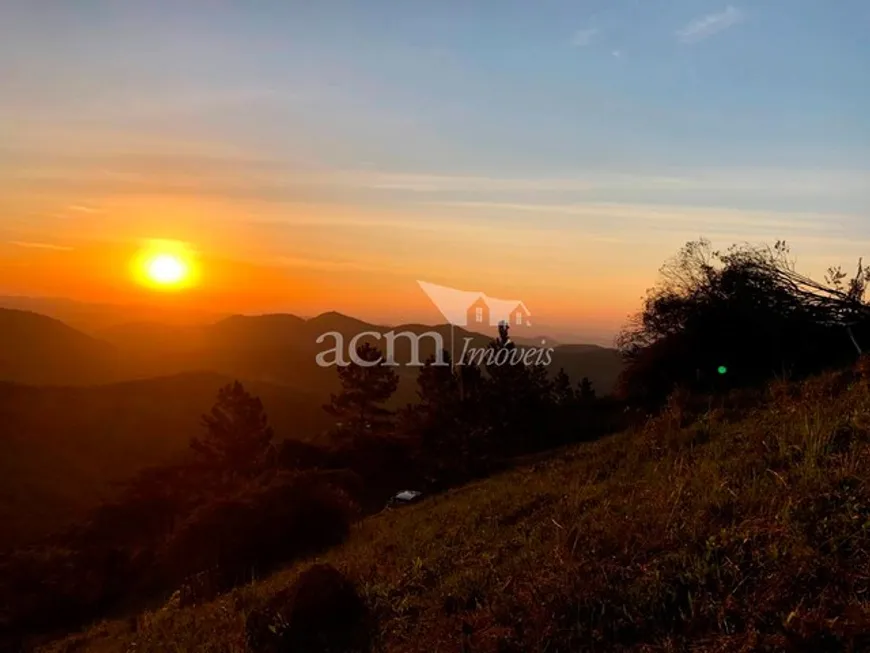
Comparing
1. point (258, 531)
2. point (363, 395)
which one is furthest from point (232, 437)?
point (258, 531)

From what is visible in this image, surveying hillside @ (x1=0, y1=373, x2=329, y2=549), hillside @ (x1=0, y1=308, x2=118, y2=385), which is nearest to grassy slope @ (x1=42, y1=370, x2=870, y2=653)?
hillside @ (x1=0, y1=373, x2=329, y2=549)

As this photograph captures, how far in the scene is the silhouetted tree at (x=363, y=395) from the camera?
49.2 metres

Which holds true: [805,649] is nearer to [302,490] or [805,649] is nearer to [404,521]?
[404,521]

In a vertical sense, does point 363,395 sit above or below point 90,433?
above

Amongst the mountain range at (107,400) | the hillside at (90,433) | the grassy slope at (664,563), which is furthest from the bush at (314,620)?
the hillside at (90,433)

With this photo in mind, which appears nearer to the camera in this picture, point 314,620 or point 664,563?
point 664,563

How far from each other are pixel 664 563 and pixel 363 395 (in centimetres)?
4541

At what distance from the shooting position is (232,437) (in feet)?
143

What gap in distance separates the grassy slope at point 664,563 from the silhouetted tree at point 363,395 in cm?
4011

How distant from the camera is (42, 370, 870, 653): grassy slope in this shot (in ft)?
12.9

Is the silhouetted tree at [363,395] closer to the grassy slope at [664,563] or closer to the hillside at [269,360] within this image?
the grassy slope at [664,563]

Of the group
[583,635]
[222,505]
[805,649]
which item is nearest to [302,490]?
[222,505]

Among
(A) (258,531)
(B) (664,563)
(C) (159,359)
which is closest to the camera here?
(B) (664,563)

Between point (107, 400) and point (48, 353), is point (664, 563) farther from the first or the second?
point (48, 353)
